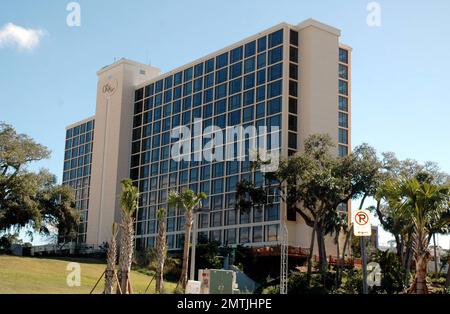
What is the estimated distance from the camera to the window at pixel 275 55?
81.8m

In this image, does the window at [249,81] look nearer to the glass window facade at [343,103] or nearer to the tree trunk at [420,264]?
the glass window facade at [343,103]

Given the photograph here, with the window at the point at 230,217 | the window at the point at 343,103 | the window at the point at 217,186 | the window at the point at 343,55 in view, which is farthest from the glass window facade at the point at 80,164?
the window at the point at 343,55

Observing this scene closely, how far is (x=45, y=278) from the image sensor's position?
2071 inches

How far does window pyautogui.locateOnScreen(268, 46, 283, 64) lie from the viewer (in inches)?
3219

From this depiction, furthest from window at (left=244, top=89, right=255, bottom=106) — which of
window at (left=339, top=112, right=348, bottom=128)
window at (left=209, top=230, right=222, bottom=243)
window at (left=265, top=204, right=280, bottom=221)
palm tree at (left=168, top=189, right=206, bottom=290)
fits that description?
palm tree at (left=168, top=189, right=206, bottom=290)

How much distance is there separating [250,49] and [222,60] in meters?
5.94

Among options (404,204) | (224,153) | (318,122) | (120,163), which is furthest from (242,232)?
(404,204)

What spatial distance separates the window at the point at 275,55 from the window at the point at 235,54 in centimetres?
652

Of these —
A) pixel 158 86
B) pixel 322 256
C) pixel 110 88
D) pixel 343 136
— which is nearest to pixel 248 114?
pixel 343 136

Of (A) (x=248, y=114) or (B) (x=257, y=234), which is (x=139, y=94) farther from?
(B) (x=257, y=234)

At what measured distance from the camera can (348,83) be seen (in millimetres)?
87750
